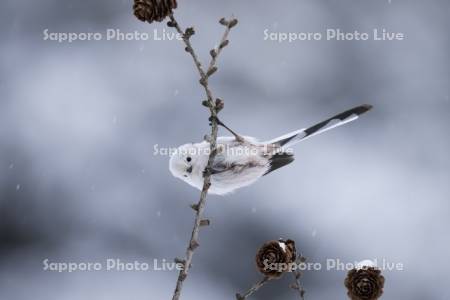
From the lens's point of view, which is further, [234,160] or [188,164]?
[234,160]

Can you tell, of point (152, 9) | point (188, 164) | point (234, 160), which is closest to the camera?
point (152, 9)

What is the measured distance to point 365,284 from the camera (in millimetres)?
1558

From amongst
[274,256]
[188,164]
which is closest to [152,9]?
[274,256]

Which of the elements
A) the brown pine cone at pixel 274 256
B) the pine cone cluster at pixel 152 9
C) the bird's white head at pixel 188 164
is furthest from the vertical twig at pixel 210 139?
the bird's white head at pixel 188 164

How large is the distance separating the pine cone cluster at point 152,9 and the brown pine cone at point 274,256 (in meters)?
0.57

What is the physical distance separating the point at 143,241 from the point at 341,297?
5.75 ft

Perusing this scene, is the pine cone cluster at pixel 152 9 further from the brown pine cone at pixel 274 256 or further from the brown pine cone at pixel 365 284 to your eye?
the brown pine cone at pixel 365 284

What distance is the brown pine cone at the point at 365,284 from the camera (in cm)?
155

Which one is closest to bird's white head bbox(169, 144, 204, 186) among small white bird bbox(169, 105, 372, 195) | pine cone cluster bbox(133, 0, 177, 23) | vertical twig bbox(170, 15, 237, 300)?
small white bird bbox(169, 105, 372, 195)

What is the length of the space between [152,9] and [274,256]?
2.03ft

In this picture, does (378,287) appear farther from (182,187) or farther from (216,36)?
(216,36)

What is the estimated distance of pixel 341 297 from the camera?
5.87 m

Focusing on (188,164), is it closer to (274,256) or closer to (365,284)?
(274,256)

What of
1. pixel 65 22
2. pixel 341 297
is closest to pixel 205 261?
pixel 341 297
